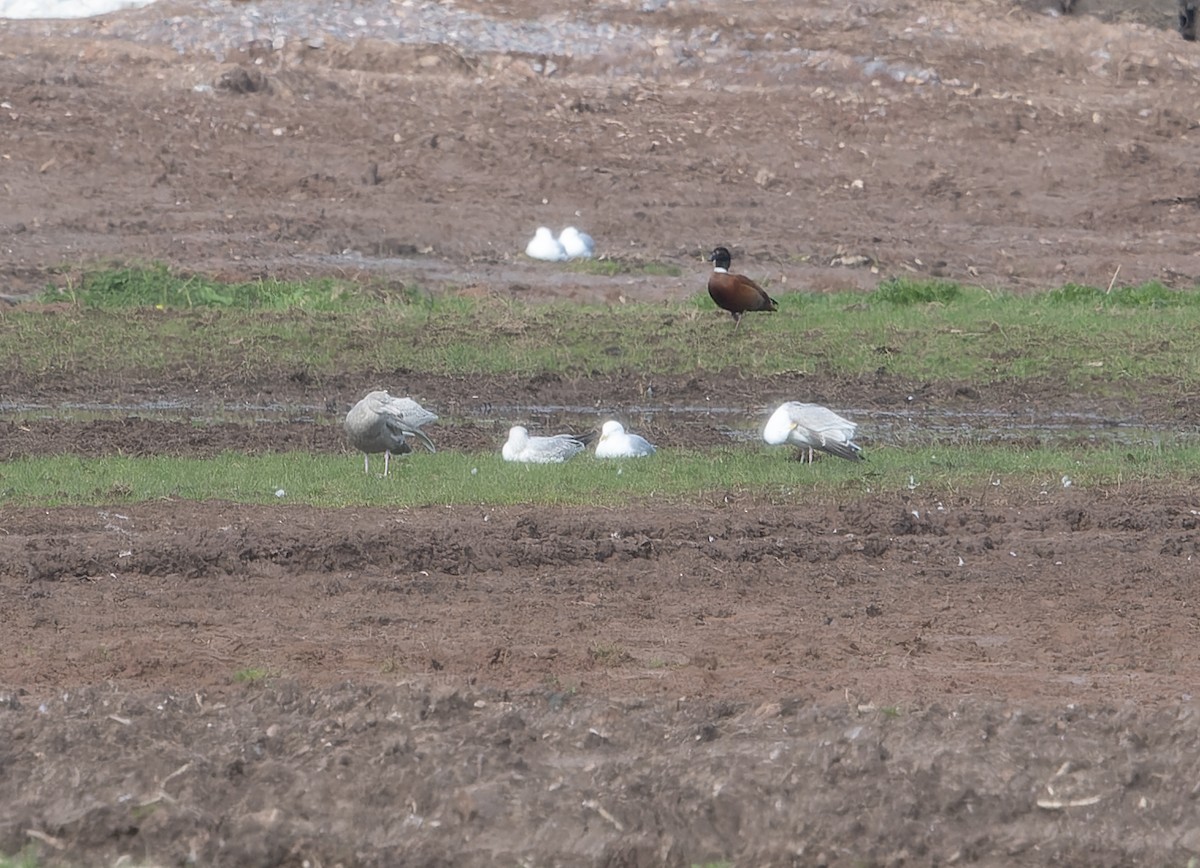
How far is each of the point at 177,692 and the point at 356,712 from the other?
33.2 inches

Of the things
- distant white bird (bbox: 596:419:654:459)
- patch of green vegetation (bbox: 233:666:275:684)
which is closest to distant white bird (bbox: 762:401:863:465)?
distant white bird (bbox: 596:419:654:459)

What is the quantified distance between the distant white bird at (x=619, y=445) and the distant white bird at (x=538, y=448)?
7.4 inches

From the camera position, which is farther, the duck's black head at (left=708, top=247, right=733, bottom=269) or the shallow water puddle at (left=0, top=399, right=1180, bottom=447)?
the duck's black head at (left=708, top=247, right=733, bottom=269)

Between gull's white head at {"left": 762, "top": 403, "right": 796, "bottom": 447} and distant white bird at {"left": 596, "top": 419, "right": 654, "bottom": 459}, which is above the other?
gull's white head at {"left": 762, "top": 403, "right": 796, "bottom": 447}

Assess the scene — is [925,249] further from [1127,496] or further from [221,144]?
[1127,496]

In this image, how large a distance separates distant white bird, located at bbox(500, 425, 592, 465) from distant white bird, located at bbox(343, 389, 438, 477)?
587mm

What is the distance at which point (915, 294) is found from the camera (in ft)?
66.0

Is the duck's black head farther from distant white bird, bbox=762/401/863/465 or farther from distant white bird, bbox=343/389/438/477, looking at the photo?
distant white bird, bbox=343/389/438/477

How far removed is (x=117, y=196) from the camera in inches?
944

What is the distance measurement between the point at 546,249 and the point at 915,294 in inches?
180

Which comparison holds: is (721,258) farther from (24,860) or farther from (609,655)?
(24,860)

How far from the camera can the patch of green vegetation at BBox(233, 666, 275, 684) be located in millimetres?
7932

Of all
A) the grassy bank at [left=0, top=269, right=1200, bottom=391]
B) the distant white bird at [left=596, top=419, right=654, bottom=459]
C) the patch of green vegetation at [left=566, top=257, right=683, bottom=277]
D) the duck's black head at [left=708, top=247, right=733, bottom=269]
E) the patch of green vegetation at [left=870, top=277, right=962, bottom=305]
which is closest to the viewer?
the distant white bird at [left=596, top=419, right=654, bottom=459]

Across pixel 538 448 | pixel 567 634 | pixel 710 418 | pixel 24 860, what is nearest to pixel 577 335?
pixel 710 418
